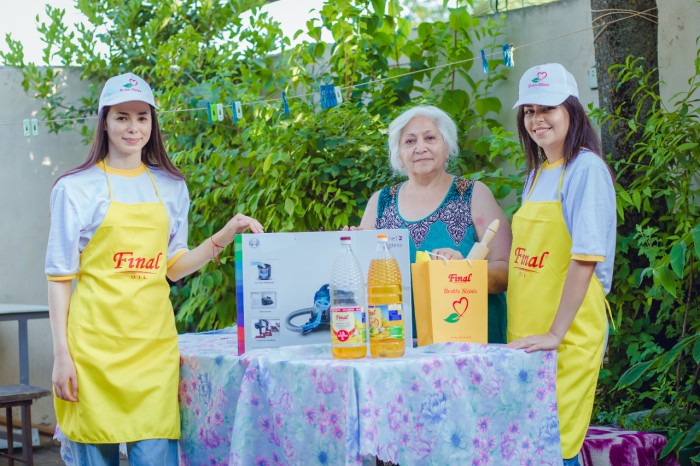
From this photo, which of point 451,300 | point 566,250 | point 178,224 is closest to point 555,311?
point 566,250

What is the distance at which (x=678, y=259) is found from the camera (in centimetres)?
314

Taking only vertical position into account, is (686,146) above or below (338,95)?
below

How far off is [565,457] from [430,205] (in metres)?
1.04

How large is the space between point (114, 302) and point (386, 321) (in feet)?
2.53

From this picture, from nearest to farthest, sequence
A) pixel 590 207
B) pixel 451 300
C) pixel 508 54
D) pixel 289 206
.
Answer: pixel 590 207
pixel 451 300
pixel 508 54
pixel 289 206

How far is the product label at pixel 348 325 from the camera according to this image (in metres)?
2.32

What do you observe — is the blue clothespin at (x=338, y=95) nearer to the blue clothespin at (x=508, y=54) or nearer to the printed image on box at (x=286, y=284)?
the blue clothespin at (x=508, y=54)

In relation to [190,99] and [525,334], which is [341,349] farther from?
[190,99]

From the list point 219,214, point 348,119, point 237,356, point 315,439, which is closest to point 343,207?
point 348,119

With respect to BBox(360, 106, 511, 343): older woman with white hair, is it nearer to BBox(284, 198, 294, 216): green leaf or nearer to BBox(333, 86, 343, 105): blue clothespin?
BBox(333, 86, 343, 105): blue clothespin

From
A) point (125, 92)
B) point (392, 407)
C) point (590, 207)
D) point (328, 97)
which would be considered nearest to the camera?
point (392, 407)

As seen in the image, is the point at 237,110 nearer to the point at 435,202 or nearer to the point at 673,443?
the point at 435,202

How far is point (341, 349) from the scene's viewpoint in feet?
7.75

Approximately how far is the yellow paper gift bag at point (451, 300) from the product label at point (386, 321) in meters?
0.21
